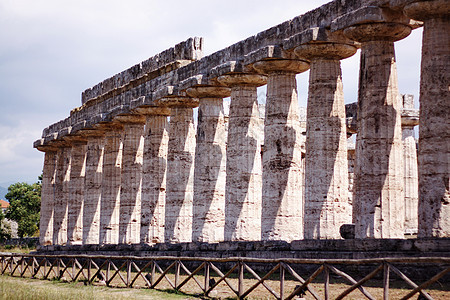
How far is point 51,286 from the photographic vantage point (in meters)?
26.7

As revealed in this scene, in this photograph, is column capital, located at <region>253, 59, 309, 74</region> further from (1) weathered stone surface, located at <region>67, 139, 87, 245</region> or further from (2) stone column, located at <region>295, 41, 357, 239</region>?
(1) weathered stone surface, located at <region>67, 139, 87, 245</region>

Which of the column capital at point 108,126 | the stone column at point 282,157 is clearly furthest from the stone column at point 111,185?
the stone column at point 282,157

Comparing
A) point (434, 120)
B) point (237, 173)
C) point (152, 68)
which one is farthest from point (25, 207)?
point (434, 120)

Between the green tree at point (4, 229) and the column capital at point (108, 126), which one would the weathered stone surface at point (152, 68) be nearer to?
the column capital at point (108, 126)

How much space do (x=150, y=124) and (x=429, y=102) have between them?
62.5 feet

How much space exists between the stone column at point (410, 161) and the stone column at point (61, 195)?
856 inches

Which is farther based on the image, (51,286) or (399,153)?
(51,286)

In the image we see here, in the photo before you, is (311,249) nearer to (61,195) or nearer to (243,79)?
(243,79)

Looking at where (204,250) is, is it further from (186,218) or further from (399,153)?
(399,153)

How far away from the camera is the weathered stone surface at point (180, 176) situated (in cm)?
3512

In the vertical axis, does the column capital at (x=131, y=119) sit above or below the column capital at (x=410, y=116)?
below

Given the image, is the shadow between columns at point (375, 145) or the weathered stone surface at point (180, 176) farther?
the weathered stone surface at point (180, 176)

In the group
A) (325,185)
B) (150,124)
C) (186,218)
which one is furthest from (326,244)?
(150,124)

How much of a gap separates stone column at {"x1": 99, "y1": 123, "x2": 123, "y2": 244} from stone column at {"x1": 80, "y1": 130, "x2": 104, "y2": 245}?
1.60 metres
